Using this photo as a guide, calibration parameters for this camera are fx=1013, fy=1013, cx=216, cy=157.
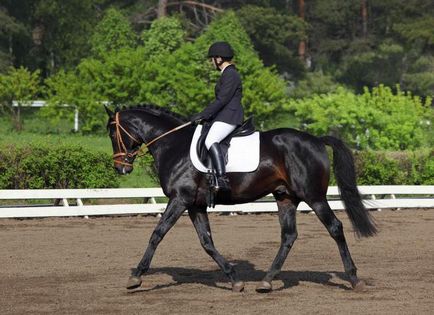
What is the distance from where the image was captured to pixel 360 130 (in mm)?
32250

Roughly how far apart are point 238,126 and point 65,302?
8.57 feet

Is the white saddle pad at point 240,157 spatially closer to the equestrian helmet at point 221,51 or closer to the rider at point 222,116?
the rider at point 222,116

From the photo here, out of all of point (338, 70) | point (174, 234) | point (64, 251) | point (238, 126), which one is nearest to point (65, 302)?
point (238, 126)

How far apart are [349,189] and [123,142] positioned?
2.52 m

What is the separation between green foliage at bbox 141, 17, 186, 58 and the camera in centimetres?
5050

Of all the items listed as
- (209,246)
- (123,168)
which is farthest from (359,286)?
(123,168)

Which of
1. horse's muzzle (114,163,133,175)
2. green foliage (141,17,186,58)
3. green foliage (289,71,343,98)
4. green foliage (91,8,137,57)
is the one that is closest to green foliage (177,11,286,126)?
green foliage (141,17,186,58)

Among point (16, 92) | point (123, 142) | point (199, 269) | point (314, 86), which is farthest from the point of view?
point (314, 86)

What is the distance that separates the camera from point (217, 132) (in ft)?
34.7

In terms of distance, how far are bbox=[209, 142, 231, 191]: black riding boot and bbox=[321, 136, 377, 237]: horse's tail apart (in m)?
1.19

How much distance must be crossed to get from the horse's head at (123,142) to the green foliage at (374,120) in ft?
65.4

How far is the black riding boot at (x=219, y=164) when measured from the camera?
10469 millimetres

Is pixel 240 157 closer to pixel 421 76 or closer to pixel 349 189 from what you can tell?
pixel 349 189

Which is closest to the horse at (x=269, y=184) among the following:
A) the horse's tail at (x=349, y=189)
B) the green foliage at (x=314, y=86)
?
the horse's tail at (x=349, y=189)
